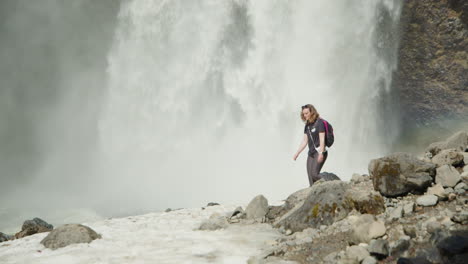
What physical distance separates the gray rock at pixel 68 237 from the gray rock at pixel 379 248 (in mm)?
4476

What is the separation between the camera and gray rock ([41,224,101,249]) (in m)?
5.53

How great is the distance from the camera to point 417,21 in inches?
579

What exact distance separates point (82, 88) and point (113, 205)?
26.9 m

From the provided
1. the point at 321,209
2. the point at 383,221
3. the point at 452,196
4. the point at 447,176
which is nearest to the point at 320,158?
the point at 321,209

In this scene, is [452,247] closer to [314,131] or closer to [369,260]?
[369,260]

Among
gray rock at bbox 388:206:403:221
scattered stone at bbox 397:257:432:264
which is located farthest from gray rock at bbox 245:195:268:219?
scattered stone at bbox 397:257:432:264

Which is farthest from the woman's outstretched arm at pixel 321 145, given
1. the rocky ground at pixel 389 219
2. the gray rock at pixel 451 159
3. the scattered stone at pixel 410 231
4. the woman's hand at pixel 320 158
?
the scattered stone at pixel 410 231

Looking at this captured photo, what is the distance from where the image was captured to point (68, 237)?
18.4 feet

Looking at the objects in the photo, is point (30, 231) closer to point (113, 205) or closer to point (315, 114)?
point (315, 114)

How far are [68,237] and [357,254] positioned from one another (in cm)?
456

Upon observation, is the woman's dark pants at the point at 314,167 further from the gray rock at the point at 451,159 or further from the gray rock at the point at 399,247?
the gray rock at the point at 399,247

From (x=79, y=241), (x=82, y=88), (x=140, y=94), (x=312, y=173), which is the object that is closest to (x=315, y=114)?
(x=312, y=173)

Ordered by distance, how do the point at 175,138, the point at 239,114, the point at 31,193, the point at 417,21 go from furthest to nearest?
1. the point at 31,193
2. the point at 175,138
3. the point at 239,114
4. the point at 417,21

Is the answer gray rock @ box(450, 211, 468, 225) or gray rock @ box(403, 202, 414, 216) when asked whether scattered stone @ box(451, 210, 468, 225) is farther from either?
gray rock @ box(403, 202, 414, 216)
